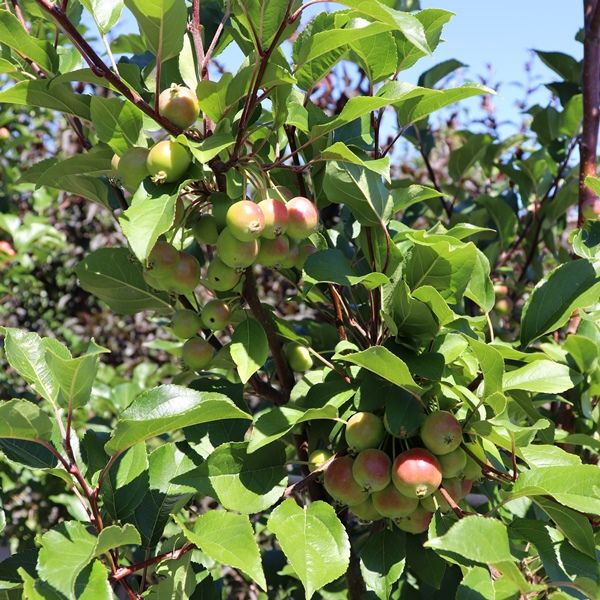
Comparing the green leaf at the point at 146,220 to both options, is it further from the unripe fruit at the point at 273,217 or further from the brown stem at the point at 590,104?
the brown stem at the point at 590,104

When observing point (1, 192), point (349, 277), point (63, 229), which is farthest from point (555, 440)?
point (63, 229)

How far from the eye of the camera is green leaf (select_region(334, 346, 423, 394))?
895mm

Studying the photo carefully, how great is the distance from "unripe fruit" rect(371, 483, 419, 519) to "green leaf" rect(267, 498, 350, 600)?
0.30 feet

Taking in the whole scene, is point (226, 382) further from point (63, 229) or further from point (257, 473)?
point (63, 229)

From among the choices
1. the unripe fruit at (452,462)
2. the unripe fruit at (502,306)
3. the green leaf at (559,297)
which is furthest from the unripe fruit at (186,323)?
the unripe fruit at (502,306)

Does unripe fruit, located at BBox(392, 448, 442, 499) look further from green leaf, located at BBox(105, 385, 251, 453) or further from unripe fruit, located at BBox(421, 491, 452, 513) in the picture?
green leaf, located at BBox(105, 385, 251, 453)

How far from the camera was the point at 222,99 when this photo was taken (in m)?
0.94

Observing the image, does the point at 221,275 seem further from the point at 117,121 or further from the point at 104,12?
the point at 104,12

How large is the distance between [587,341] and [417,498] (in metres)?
0.43

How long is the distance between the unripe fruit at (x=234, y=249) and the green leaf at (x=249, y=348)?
0.13 meters

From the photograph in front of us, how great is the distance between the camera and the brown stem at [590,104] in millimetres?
1514

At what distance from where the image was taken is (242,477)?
101 centimetres

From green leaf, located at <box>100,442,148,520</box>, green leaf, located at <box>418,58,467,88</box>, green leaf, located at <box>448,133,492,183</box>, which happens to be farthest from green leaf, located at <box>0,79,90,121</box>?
green leaf, located at <box>448,133,492,183</box>

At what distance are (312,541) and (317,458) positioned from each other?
18 cm
